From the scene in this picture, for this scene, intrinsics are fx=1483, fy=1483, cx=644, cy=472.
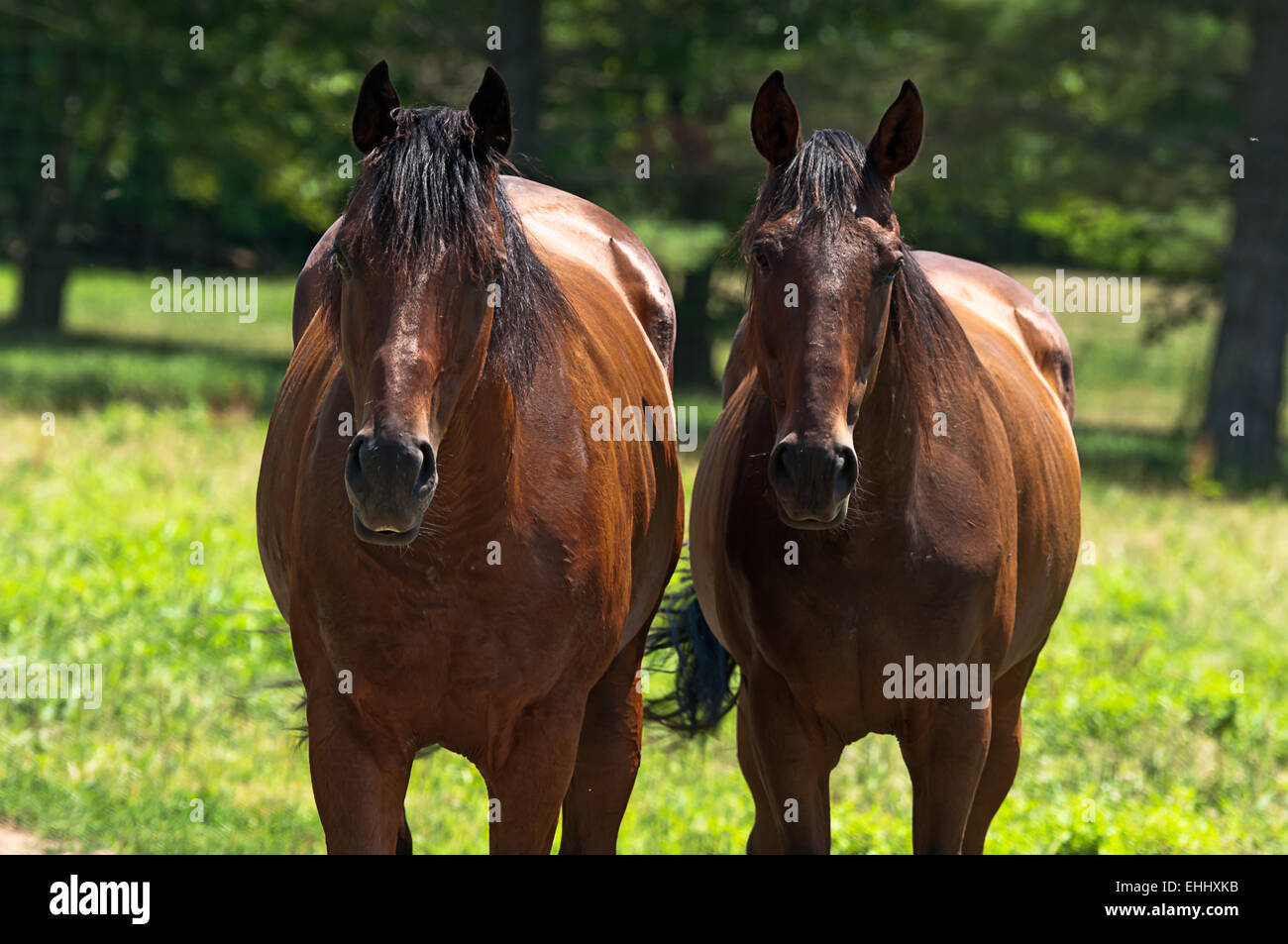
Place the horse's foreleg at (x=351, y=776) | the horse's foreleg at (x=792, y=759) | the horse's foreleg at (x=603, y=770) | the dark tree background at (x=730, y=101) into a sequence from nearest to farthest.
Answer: the horse's foreleg at (x=351, y=776) → the horse's foreleg at (x=792, y=759) → the horse's foreleg at (x=603, y=770) → the dark tree background at (x=730, y=101)

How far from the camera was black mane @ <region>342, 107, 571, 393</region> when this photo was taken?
3029 millimetres

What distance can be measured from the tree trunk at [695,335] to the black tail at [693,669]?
1360cm

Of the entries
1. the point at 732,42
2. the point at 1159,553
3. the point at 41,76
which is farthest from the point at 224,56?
the point at 1159,553

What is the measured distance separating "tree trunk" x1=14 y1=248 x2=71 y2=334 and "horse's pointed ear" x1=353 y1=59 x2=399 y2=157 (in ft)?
66.4

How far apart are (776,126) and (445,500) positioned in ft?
4.46

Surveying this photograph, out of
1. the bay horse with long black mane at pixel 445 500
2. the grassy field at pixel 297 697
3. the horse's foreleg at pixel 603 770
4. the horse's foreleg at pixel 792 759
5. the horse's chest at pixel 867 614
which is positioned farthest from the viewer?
the grassy field at pixel 297 697

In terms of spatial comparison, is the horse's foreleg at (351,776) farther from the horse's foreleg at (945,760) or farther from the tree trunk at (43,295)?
the tree trunk at (43,295)

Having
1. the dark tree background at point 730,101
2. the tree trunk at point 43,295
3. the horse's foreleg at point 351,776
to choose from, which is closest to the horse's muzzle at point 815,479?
the horse's foreleg at point 351,776

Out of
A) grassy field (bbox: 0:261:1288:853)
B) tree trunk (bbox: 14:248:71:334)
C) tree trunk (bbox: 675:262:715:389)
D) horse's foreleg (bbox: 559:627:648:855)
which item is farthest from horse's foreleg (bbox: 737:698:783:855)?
tree trunk (bbox: 14:248:71:334)

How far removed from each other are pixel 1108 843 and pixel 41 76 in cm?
1802

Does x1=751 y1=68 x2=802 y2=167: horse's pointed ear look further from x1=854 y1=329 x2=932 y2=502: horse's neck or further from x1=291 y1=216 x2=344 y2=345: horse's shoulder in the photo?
x1=291 y1=216 x2=344 y2=345: horse's shoulder

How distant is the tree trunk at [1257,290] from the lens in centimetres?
1523

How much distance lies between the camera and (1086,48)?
14.9 meters

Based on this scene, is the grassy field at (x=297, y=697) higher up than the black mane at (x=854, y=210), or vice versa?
the black mane at (x=854, y=210)
